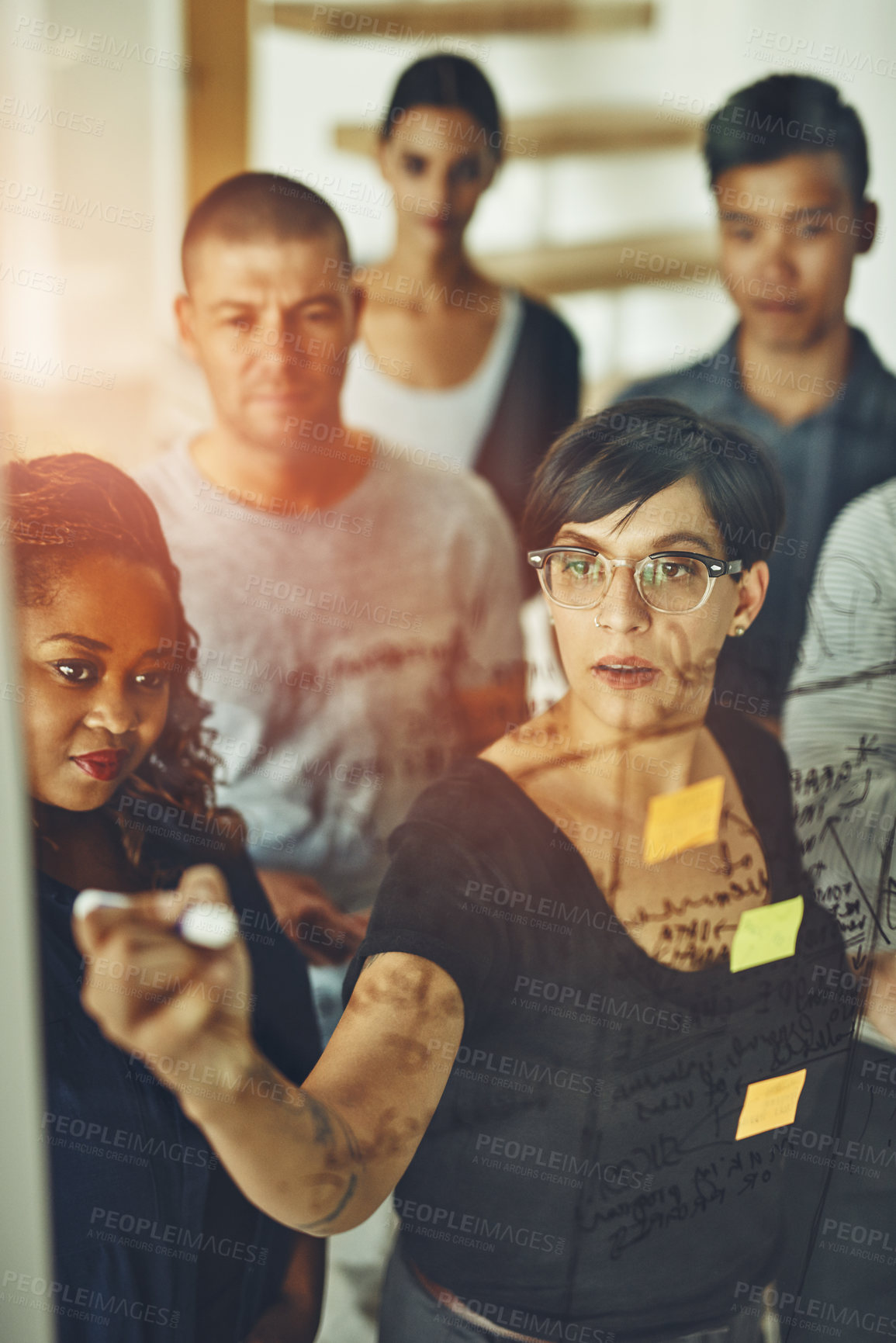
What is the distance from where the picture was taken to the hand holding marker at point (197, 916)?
33.3 inches

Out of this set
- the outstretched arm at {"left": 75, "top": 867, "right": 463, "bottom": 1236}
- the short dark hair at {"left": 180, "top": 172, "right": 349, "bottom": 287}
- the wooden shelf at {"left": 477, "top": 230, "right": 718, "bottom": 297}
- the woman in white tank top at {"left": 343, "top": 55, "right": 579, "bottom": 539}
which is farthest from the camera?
the wooden shelf at {"left": 477, "top": 230, "right": 718, "bottom": 297}

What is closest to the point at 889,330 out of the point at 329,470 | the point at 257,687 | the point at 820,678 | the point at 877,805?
the point at 820,678

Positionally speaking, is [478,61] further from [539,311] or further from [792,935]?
[792,935]

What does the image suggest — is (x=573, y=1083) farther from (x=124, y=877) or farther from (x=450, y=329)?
(x=450, y=329)

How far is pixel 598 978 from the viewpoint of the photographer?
96 centimetres

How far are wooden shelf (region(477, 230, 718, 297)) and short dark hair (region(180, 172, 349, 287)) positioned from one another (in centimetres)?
27

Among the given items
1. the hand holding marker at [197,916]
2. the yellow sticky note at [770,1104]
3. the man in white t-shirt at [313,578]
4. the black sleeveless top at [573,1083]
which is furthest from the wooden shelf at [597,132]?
the yellow sticky note at [770,1104]

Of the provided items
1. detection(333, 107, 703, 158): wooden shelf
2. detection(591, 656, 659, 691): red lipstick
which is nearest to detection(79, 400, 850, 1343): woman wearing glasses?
detection(591, 656, 659, 691): red lipstick

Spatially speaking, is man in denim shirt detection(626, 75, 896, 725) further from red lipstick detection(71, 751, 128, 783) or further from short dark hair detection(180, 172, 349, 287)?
red lipstick detection(71, 751, 128, 783)

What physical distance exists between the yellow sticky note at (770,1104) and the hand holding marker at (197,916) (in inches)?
21.1

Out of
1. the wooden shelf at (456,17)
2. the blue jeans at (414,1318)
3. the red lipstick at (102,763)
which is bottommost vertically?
the blue jeans at (414,1318)

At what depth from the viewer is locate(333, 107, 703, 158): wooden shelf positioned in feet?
3.35

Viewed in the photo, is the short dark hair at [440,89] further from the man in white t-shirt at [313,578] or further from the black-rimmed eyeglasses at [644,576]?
the black-rimmed eyeglasses at [644,576]

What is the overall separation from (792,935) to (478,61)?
883 millimetres
